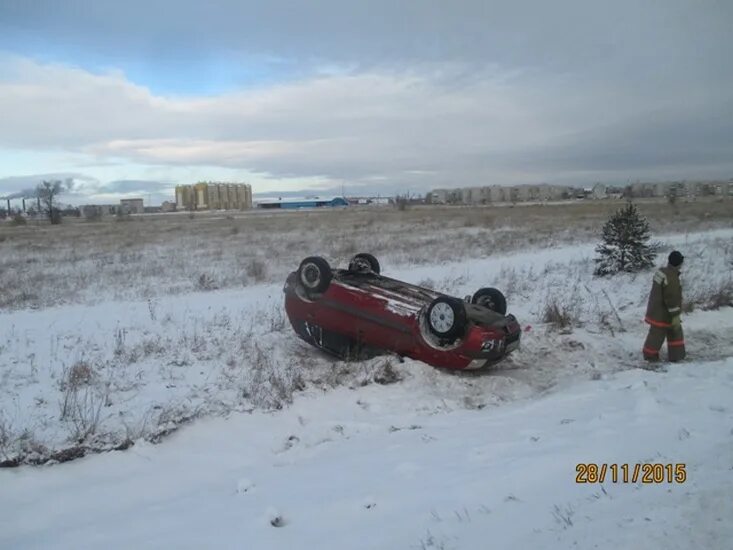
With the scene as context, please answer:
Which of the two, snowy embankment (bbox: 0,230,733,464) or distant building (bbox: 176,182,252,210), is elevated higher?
distant building (bbox: 176,182,252,210)

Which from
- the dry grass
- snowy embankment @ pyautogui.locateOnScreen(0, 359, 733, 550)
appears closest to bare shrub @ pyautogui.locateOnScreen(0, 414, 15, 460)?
snowy embankment @ pyautogui.locateOnScreen(0, 359, 733, 550)

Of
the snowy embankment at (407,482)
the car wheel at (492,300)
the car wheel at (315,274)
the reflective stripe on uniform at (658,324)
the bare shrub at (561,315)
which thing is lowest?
the snowy embankment at (407,482)

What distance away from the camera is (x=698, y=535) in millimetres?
2711

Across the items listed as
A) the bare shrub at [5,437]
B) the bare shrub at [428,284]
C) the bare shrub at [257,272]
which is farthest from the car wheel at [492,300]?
the bare shrub at [257,272]

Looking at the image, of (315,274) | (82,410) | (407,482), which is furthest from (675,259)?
(82,410)

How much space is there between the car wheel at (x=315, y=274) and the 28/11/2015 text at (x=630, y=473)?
168 inches

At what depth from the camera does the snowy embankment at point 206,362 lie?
543 cm

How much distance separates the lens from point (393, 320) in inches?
266

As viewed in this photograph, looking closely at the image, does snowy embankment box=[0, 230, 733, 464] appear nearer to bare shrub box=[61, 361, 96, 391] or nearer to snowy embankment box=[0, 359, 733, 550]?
bare shrub box=[61, 361, 96, 391]

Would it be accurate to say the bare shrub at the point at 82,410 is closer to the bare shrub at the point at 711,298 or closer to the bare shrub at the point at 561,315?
the bare shrub at the point at 561,315

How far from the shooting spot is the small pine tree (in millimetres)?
14523

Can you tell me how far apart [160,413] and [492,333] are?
374 cm

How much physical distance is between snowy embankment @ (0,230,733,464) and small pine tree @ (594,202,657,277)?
2.09m

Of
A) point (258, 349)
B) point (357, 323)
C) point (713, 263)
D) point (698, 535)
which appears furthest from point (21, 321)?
point (713, 263)
